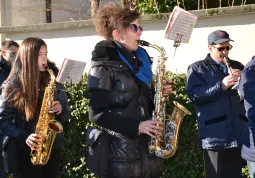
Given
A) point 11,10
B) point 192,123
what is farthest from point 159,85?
point 11,10

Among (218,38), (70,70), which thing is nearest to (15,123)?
(70,70)

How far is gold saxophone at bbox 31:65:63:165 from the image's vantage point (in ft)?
15.5

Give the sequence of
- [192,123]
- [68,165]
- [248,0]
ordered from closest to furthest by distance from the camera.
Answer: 1. [192,123]
2. [68,165]
3. [248,0]

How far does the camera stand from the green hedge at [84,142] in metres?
5.95

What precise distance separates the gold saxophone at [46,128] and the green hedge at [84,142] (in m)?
1.63

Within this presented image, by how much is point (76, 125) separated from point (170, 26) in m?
2.33

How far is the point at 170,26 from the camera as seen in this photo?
5.09 meters

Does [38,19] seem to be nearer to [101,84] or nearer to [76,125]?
[76,125]

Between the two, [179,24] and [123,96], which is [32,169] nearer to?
[123,96]

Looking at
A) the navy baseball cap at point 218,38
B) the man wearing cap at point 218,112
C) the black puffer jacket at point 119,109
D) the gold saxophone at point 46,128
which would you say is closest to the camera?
the black puffer jacket at point 119,109

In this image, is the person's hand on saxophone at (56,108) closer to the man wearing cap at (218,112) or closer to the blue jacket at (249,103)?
the man wearing cap at (218,112)

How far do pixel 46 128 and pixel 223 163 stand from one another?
1836 millimetres

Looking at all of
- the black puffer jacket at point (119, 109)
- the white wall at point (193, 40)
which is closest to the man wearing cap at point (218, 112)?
the white wall at point (193, 40)

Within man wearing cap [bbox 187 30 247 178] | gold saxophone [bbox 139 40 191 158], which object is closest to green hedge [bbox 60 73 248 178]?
man wearing cap [bbox 187 30 247 178]
